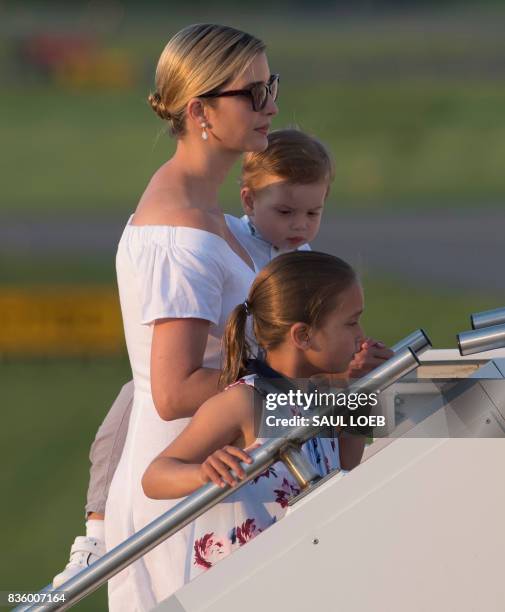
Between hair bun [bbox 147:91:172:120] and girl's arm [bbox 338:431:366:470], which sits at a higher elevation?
hair bun [bbox 147:91:172:120]

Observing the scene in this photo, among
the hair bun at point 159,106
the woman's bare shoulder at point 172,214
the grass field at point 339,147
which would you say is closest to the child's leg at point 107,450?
the woman's bare shoulder at point 172,214

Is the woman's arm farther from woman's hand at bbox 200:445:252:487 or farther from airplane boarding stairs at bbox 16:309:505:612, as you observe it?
airplane boarding stairs at bbox 16:309:505:612

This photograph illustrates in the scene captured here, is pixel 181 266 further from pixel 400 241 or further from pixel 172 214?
pixel 400 241

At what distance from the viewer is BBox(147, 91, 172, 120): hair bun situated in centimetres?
302

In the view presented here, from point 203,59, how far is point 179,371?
0.64 m

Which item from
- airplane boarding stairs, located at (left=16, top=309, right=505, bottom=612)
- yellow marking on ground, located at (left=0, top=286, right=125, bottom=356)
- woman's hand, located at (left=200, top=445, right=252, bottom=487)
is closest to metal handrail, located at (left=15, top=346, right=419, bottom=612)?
woman's hand, located at (left=200, top=445, right=252, bottom=487)

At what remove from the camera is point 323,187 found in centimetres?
337

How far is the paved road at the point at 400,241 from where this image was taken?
18.6 m

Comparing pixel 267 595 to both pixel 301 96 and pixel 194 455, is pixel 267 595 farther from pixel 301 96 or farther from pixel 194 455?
pixel 301 96

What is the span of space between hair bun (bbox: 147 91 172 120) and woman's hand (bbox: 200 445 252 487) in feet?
2.90

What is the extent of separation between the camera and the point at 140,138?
113 feet

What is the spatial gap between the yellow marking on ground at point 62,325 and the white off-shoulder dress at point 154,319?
10.8m

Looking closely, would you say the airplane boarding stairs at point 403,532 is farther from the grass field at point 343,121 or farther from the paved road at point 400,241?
the grass field at point 343,121

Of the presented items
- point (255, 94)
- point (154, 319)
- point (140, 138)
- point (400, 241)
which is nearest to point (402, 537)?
point (154, 319)
